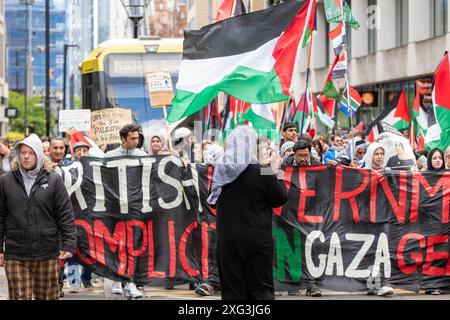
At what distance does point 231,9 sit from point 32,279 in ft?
27.4

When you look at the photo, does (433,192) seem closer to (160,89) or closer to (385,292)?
(385,292)

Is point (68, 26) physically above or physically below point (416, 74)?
above

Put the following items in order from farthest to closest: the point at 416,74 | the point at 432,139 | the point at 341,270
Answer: the point at 416,74
the point at 432,139
the point at 341,270

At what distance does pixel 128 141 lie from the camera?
12523 mm

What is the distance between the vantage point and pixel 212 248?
12.6 m

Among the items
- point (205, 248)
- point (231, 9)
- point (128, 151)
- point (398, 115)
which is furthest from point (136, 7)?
point (205, 248)

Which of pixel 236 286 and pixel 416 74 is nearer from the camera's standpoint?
pixel 236 286

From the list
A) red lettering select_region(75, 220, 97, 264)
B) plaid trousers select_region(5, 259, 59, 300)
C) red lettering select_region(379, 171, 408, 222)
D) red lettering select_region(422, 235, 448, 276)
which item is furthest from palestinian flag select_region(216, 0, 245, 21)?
plaid trousers select_region(5, 259, 59, 300)

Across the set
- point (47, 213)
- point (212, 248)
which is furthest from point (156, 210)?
point (47, 213)

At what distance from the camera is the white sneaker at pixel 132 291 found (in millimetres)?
12219

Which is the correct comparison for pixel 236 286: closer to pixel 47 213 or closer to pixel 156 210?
pixel 47 213

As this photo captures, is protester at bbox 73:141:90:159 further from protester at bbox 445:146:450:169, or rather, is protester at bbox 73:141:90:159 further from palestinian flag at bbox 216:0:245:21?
protester at bbox 445:146:450:169

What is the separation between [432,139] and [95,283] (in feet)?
16.3
